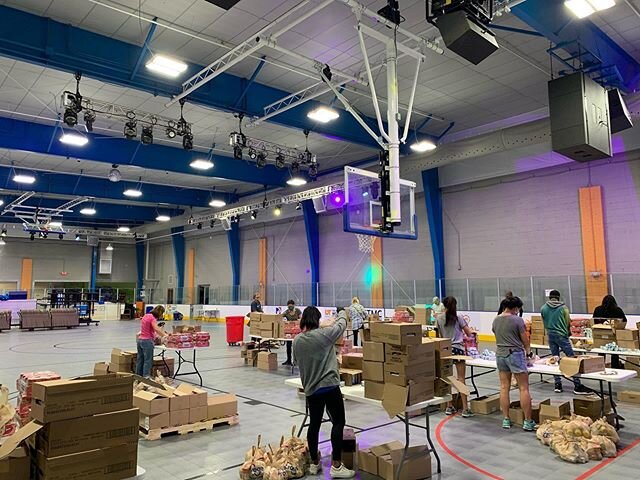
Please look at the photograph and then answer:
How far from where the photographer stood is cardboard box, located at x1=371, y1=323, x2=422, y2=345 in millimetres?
4141

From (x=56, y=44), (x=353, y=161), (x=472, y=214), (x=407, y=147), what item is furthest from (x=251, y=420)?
(x=353, y=161)

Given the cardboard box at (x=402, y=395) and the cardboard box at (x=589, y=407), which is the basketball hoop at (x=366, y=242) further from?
the cardboard box at (x=402, y=395)

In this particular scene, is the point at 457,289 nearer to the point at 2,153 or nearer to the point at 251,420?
the point at 251,420

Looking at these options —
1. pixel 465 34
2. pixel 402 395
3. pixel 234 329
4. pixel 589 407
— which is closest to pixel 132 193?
pixel 234 329

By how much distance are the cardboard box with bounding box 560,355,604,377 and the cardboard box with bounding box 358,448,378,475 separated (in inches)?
104

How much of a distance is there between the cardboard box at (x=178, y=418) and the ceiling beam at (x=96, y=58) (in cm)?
639

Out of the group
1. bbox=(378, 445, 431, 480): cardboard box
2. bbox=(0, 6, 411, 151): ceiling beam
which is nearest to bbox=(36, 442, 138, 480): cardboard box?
bbox=(378, 445, 431, 480): cardboard box

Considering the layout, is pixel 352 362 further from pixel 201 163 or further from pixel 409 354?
pixel 201 163

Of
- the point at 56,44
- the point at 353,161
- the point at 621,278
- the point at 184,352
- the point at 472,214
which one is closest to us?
the point at 56,44

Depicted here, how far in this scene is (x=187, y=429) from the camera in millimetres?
5703

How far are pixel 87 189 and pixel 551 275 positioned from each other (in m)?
17.7

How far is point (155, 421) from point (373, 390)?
2.87 meters

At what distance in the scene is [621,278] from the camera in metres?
11.9

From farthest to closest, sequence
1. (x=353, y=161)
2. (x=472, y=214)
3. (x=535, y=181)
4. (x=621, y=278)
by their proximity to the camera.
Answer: (x=353, y=161) < (x=472, y=214) < (x=535, y=181) < (x=621, y=278)
